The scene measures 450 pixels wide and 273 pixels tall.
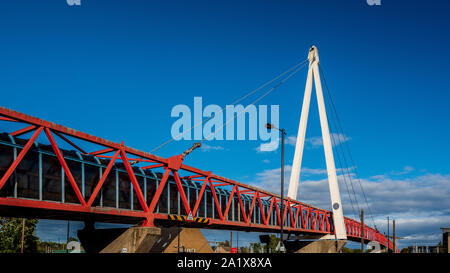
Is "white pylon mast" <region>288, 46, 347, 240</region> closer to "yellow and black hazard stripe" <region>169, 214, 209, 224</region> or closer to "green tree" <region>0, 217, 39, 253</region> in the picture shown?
"yellow and black hazard stripe" <region>169, 214, 209, 224</region>

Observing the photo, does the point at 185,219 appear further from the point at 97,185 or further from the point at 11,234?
the point at 11,234

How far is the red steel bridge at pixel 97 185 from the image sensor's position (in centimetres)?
2239

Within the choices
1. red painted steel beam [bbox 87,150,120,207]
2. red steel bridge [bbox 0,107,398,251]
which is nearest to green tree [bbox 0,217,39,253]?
red steel bridge [bbox 0,107,398,251]

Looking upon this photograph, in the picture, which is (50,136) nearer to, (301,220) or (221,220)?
(221,220)

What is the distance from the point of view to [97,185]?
2653 centimetres

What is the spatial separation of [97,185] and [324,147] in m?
43.5

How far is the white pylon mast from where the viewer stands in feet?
203

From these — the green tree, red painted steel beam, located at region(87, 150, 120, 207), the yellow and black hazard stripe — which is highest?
red painted steel beam, located at region(87, 150, 120, 207)

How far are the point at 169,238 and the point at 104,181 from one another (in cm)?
749

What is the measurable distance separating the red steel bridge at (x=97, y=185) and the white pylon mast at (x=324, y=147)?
16.2 meters

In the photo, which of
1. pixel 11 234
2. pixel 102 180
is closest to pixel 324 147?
pixel 102 180

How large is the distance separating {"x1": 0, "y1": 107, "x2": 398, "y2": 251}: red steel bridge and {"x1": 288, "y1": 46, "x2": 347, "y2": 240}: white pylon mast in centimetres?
1622

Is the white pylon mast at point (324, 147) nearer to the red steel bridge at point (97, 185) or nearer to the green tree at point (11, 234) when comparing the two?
the red steel bridge at point (97, 185)
